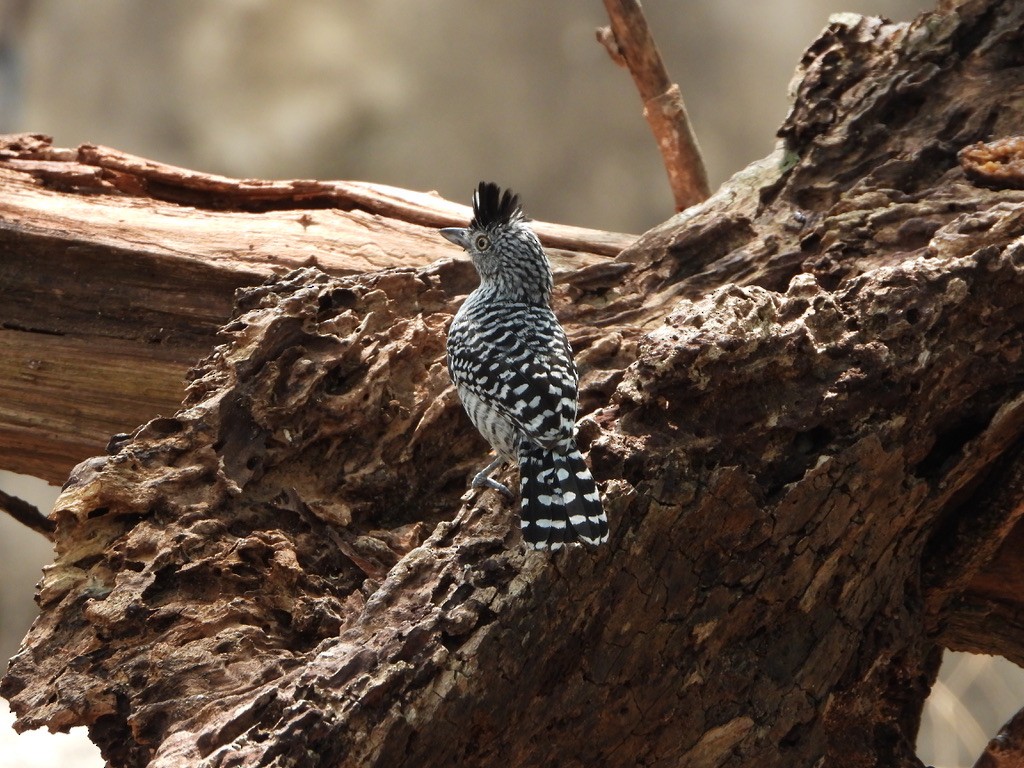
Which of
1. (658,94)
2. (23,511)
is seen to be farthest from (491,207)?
Answer: (23,511)

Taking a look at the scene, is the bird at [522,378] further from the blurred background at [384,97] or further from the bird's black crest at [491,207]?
the blurred background at [384,97]

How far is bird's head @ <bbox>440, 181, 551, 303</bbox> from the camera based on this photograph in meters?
3.89

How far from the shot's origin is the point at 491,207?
4012 millimetres

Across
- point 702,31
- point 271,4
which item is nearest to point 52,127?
point 271,4

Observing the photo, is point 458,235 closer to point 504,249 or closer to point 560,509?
point 504,249

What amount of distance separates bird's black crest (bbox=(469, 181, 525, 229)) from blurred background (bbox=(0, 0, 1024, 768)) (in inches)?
238

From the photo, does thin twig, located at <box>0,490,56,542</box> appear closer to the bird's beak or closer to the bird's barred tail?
the bird's beak

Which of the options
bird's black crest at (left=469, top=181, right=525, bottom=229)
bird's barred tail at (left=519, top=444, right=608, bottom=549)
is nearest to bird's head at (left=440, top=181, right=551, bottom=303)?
bird's black crest at (left=469, top=181, right=525, bottom=229)

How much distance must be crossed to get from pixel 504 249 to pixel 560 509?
5.24 feet

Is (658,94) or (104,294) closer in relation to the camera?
(104,294)

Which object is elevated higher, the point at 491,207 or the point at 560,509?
the point at 491,207

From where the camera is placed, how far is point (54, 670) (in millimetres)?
2838

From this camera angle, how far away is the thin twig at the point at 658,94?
5699 millimetres

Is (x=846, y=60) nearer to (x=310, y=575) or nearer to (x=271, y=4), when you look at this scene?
(x=310, y=575)
